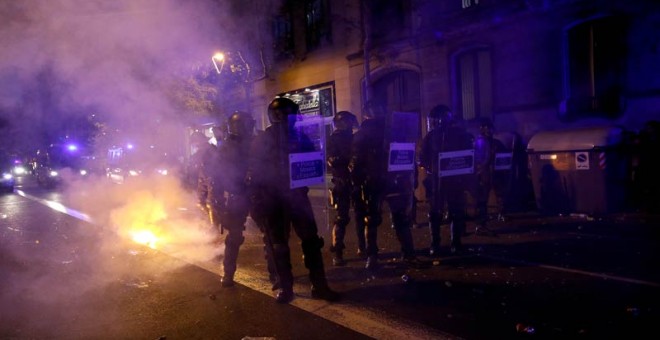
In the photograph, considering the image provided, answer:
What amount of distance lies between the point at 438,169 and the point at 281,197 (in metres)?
2.16

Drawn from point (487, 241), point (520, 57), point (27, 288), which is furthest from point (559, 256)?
point (520, 57)

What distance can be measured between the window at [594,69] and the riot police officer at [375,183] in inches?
268

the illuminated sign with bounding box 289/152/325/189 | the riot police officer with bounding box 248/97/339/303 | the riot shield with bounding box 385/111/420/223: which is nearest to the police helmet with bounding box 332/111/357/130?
the riot shield with bounding box 385/111/420/223

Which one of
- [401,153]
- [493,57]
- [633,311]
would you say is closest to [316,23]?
[493,57]

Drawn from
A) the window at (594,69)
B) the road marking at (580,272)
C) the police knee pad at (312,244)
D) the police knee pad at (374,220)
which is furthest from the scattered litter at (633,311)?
the window at (594,69)

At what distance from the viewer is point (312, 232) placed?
3.97 meters

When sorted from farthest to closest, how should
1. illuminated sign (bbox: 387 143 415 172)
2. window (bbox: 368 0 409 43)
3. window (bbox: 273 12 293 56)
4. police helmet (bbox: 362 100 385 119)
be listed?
window (bbox: 273 12 293 56) < window (bbox: 368 0 409 43) < police helmet (bbox: 362 100 385 119) < illuminated sign (bbox: 387 143 415 172)

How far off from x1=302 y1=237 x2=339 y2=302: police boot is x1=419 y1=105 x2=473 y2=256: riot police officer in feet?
6.18

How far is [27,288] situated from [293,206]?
3.31 meters

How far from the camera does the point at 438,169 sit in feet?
17.0

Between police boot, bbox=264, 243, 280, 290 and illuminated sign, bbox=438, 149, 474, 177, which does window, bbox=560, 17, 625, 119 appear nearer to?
illuminated sign, bbox=438, 149, 474, 177

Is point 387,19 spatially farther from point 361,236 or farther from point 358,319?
point 358,319

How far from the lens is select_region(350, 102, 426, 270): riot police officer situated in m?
4.74

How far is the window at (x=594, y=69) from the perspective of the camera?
9.27 m
